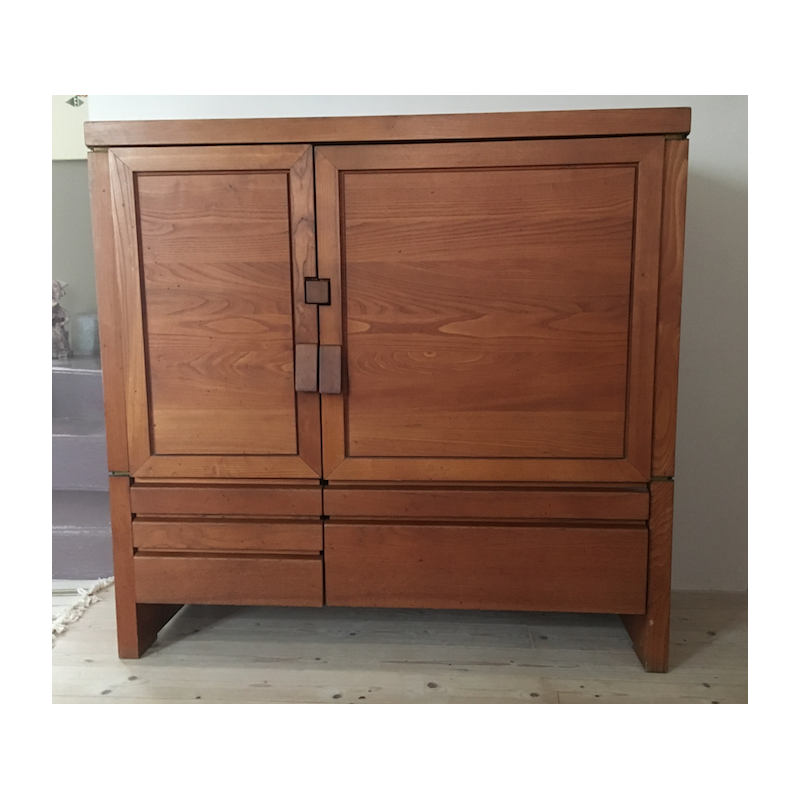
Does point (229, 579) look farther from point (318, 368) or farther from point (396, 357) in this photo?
point (396, 357)

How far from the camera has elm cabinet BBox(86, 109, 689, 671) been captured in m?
1.38

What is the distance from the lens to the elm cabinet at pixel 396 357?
54.1 inches

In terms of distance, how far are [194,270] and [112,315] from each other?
231 mm

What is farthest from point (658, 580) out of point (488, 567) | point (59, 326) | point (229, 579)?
point (59, 326)

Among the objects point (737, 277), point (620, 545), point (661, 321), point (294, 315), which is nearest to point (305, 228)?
point (294, 315)

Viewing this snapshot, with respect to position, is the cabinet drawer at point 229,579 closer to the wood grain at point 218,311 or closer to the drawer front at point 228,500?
the drawer front at point 228,500

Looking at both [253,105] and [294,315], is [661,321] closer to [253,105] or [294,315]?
[294,315]

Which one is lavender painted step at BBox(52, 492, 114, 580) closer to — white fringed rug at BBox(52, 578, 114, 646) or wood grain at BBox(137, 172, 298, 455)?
white fringed rug at BBox(52, 578, 114, 646)

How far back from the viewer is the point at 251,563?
4.96ft

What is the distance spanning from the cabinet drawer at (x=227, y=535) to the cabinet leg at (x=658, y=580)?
2.59 feet

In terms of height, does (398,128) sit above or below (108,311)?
above

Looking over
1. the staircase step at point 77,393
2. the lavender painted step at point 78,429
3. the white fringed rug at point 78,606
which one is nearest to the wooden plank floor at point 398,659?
the white fringed rug at point 78,606

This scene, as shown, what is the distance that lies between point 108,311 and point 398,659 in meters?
1.12

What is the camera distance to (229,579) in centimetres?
152
